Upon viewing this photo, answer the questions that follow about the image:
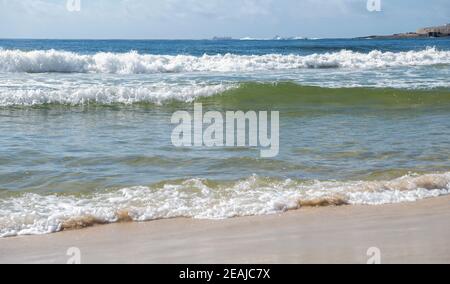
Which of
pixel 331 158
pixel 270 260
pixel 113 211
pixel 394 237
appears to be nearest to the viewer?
pixel 270 260

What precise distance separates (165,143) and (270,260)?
452cm

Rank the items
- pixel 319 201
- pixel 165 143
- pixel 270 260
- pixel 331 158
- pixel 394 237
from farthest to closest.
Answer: pixel 165 143, pixel 331 158, pixel 319 201, pixel 394 237, pixel 270 260

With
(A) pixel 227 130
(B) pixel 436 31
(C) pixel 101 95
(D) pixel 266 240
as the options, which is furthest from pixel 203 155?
(B) pixel 436 31

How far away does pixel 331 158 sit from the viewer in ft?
23.5

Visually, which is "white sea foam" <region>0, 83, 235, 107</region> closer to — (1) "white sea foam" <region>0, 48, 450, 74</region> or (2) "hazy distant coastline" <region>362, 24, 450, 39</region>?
(1) "white sea foam" <region>0, 48, 450, 74</region>

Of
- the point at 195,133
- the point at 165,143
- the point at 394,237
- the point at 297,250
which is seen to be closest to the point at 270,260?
the point at 297,250

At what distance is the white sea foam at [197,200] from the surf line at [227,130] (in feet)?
5.06

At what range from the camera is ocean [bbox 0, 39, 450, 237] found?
5367 mm

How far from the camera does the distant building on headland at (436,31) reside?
8981 cm

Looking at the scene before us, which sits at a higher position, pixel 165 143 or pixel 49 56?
pixel 49 56

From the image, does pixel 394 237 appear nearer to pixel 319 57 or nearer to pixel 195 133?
pixel 195 133

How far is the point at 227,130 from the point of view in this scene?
958 cm
